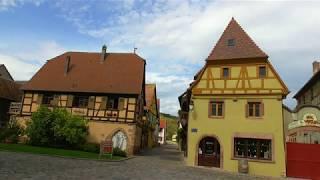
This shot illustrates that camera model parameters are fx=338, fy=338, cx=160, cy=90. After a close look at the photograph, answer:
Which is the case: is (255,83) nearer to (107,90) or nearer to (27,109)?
(107,90)

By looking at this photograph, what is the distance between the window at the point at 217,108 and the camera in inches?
Result: 1061

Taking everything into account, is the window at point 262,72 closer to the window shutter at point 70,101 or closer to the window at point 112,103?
the window at point 112,103

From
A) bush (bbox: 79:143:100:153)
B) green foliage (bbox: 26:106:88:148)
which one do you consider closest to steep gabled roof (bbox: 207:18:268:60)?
bush (bbox: 79:143:100:153)

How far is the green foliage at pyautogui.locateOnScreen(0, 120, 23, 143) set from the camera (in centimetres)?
3403

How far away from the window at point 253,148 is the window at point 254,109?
75.1 inches

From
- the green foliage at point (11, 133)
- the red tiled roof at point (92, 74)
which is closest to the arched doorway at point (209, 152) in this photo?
the red tiled roof at point (92, 74)

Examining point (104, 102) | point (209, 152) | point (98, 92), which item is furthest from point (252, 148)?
point (98, 92)

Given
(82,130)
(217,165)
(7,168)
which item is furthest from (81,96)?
(7,168)

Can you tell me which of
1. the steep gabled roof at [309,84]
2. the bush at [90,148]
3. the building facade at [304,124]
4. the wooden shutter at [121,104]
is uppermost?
the steep gabled roof at [309,84]

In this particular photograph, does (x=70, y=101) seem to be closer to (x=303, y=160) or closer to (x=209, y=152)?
(x=209, y=152)

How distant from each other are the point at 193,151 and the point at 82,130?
473 inches

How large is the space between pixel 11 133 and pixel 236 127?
22677 mm

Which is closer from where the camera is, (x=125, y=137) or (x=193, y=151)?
(x=193, y=151)

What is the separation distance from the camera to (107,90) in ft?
117
